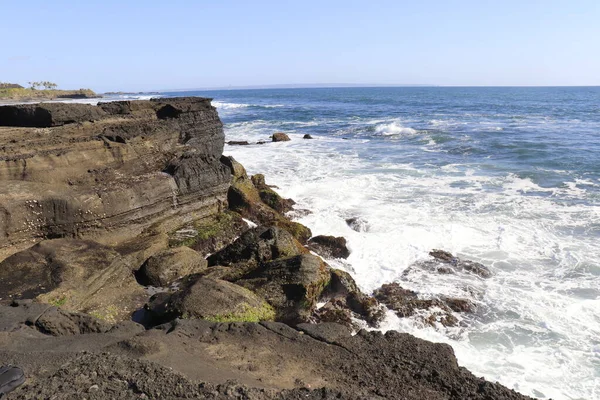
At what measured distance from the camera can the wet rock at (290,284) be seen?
8.61 meters

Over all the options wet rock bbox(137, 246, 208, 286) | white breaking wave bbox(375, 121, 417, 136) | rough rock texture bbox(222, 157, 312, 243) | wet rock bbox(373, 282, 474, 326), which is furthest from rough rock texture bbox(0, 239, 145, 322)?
white breaking wave bbox(375, 121, 417, 136)

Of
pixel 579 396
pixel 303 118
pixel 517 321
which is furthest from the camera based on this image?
pixel 303 118

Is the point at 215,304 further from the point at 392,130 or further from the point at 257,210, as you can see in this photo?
the point at 392,130

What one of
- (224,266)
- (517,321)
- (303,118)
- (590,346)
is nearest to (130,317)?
(224,266)

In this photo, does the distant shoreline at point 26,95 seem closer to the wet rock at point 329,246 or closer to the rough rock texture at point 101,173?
the rough rock texture at point 101,173

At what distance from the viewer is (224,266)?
1007 cm

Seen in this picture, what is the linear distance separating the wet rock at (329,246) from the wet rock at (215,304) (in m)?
4.15

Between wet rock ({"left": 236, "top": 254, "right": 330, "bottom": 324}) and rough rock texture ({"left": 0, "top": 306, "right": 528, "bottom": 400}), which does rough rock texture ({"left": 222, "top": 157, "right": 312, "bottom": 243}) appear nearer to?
wet rock ({"left": 236, "top": 254, "right": 330, "bottom": 324})

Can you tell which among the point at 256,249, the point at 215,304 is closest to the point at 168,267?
the point at 256,249

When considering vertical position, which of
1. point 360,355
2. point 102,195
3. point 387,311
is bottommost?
point 387,311

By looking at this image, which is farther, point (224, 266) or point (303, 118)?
point (303, 118)

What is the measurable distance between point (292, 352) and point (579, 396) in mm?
4554

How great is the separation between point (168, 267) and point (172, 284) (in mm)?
402

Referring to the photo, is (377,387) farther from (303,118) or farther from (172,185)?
(303,118)
